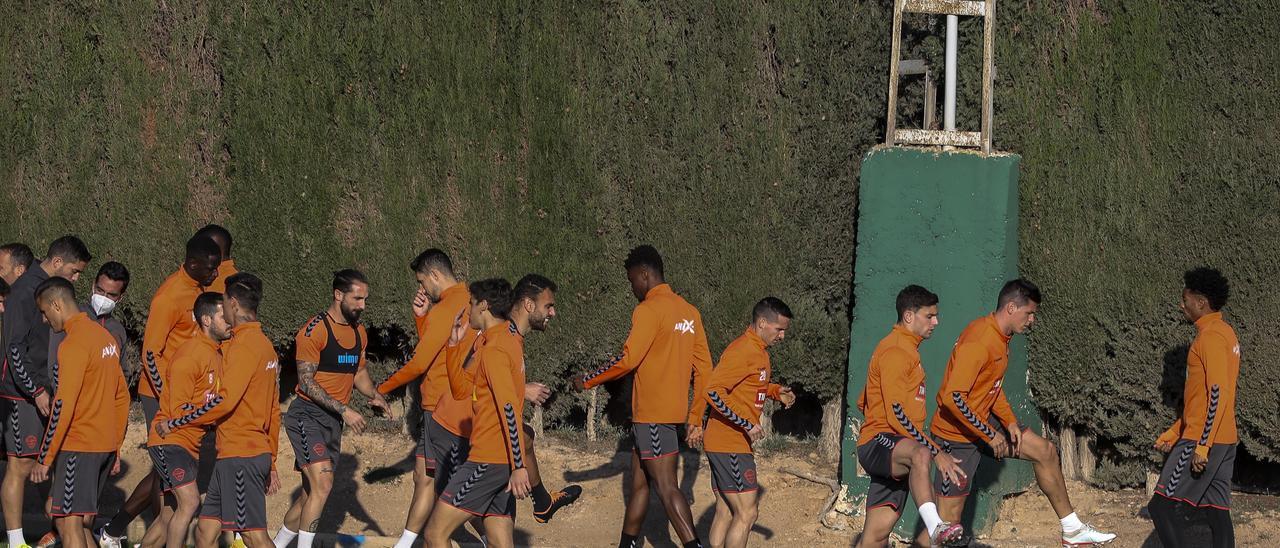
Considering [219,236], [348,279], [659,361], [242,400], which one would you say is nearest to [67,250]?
[219,236]

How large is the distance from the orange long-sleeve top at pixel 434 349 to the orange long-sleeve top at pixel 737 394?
173 centimetres

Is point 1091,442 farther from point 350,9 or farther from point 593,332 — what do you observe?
point 350,9

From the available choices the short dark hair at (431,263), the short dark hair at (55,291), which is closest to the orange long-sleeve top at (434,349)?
the short dark hair at (431,263)

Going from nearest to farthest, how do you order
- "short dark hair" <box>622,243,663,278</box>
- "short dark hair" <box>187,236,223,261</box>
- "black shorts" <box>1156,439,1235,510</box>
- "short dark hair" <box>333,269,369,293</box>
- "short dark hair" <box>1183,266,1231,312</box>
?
"black shorts" <box>1156,439,1235,510</box>
"short dark hair" <box>1183,266,1231,312</box>
"short dark hair" <box>333,269,369,293</box>
"short dark hair" <box>622,243,663,278</box>
"short dark hair" <box>187,236,223,261</box>

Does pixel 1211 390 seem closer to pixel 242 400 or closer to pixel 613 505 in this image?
Result: pixel 613 505

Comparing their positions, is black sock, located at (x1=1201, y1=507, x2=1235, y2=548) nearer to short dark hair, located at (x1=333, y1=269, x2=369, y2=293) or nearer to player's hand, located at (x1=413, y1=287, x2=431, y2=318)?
player's hand, located at (x1=413, y1=287, x2=431, y2=318)

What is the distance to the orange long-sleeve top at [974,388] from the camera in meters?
9.26

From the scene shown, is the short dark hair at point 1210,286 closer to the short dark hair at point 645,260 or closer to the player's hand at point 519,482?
the short dark hair at point 645,260

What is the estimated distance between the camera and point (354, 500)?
12141 mm

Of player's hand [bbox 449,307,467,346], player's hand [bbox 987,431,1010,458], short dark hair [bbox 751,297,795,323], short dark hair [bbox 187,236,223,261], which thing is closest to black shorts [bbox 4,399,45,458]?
short dark hair [bbox 187,236,223,261]

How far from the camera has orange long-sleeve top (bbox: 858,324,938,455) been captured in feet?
29.9

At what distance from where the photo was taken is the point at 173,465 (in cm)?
934

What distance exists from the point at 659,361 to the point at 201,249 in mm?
3225

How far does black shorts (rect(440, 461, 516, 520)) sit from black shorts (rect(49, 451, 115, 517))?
7.78 ft
